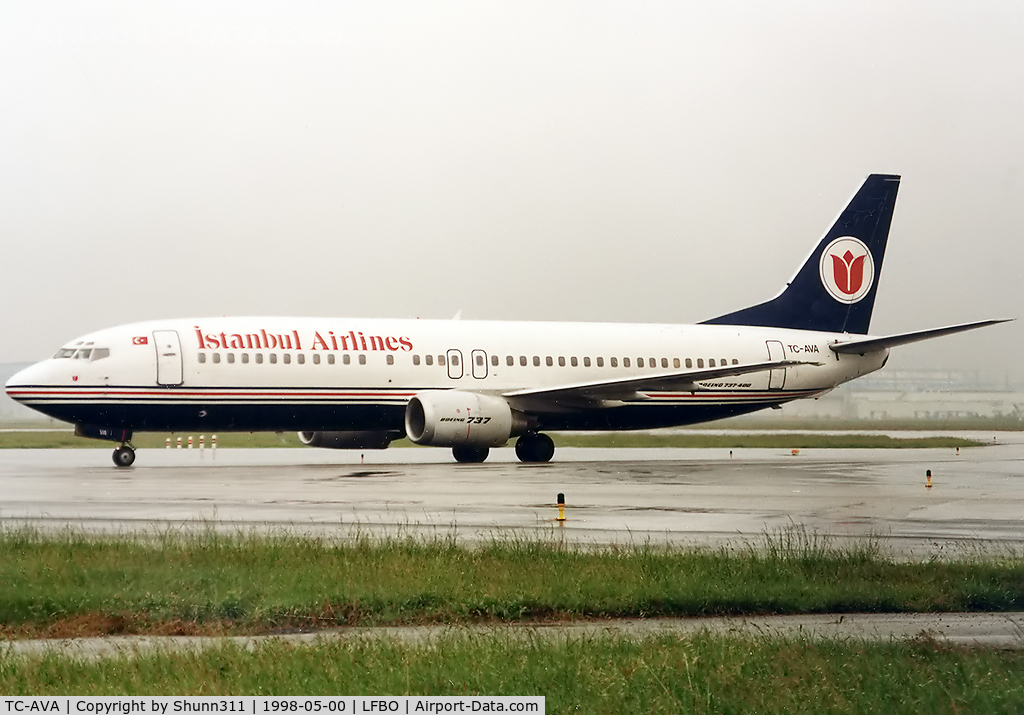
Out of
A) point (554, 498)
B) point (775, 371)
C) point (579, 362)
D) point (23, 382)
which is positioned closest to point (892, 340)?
point (775, 371)

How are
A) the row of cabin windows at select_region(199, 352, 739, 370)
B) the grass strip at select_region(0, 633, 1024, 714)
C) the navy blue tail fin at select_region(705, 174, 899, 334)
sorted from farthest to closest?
the navy blue tail fin at select_region(705, 174, 899, 334) < the row of cabin windows at select_region(199, 352, 739, 370) < the grass strip at select_region(0, 633, 1024, 714)

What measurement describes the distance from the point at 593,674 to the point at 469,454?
2811 centimetres

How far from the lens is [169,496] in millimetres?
22094

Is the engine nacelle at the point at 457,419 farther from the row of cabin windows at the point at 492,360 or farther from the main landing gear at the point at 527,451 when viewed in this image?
the main landing gear at the point at 527,451

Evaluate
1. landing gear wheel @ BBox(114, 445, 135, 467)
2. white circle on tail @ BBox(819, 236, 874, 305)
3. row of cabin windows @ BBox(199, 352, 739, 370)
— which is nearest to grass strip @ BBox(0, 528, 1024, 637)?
landing gear wheel @ BBox(114, 445, 135, 467)

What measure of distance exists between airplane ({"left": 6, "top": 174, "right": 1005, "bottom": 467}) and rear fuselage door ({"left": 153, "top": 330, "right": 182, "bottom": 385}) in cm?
3

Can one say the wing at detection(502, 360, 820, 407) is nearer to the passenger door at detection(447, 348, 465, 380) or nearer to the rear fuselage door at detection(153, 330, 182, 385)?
the passenger door at detection(447, 348, 465, 380)

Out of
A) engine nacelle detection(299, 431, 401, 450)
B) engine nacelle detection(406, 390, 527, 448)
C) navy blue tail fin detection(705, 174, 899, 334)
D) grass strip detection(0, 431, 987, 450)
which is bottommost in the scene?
grass strip detection(0, 431, 987, 450)

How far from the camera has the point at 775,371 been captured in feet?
134

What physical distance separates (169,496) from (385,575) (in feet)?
36.1

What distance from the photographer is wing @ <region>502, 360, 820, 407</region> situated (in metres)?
35.0

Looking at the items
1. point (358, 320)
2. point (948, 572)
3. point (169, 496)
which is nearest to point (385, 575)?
point (948, 572)
